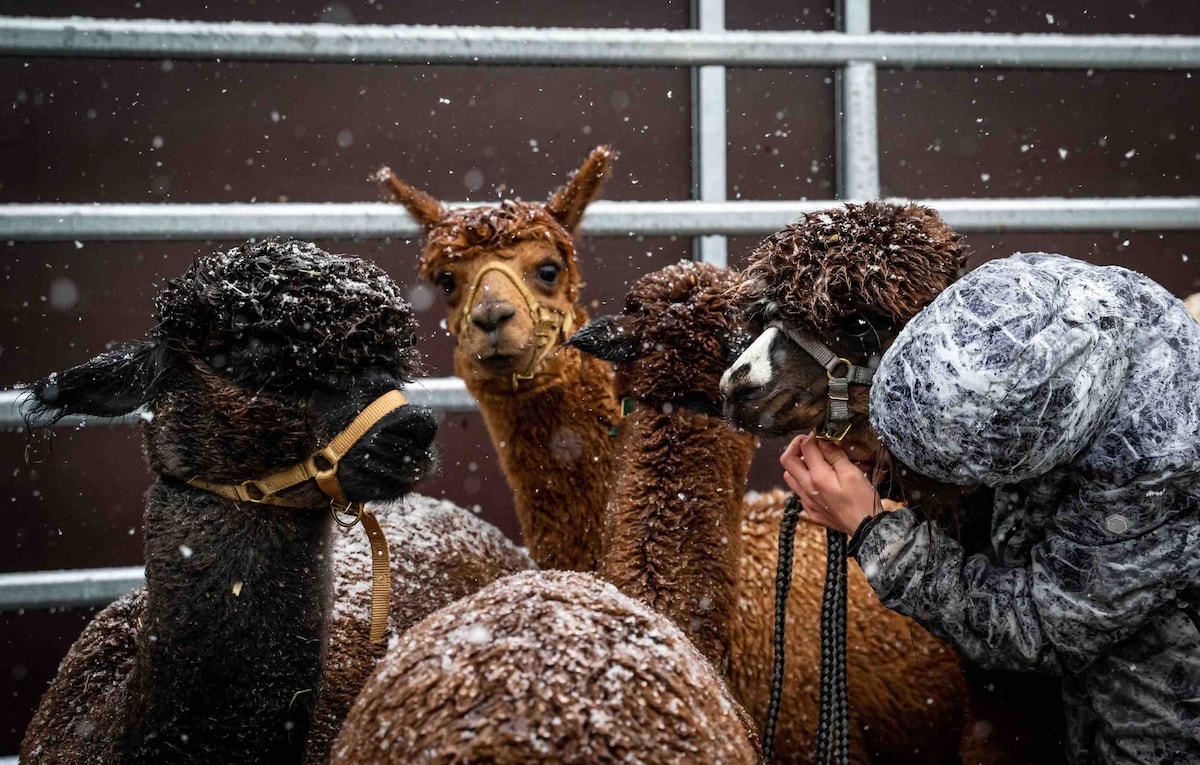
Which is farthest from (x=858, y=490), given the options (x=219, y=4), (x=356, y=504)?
(x=219, y=4)

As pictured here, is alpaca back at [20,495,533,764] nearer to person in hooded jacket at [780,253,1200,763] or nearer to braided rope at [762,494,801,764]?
braided rope at [762,494,801,764]

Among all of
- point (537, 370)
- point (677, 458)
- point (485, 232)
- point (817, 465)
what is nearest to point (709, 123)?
point (485, 232)

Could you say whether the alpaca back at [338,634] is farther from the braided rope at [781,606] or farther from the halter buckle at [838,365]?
the halter buckle at [838,365]

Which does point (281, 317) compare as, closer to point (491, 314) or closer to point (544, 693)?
point (544, 693)

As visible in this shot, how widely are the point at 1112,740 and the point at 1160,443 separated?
61 centimetres

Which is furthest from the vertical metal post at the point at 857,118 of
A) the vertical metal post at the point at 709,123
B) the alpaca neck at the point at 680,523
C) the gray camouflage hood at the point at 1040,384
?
the gray camouflage hood at the point at 1040,384

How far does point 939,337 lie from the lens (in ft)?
5.12

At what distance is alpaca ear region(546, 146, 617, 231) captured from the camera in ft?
10.1

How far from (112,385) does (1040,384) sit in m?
1.61

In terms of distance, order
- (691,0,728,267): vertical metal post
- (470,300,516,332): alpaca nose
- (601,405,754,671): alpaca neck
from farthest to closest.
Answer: (691,0,728,267): vertical metal post, (470,300,516,332): alpaca nose, (601,405,754,671): alpaca neck

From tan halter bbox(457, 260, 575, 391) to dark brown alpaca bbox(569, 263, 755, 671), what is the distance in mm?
379

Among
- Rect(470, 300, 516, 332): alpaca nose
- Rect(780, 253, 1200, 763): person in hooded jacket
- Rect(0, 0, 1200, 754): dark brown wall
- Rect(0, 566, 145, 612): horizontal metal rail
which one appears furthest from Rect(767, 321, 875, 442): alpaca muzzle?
Rect(0, 566, 145, 612): horizontal metal rail

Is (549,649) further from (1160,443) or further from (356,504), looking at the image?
(1160,443)

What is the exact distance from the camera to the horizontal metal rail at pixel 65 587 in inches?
118
